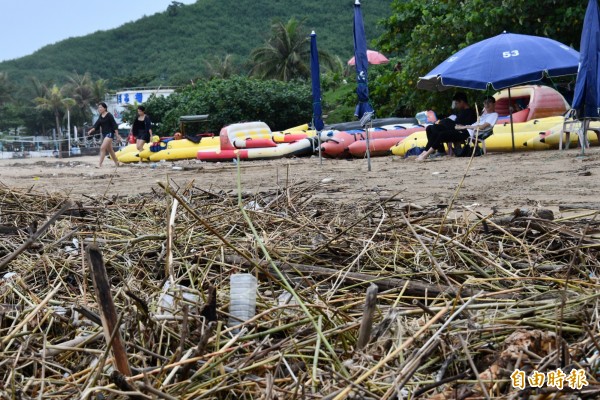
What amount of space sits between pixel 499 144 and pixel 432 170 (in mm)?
4309

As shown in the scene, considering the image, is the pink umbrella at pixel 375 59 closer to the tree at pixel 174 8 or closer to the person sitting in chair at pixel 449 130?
the person sitting in chair at pixel 449 130

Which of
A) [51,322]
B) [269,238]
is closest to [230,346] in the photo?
[51,322]

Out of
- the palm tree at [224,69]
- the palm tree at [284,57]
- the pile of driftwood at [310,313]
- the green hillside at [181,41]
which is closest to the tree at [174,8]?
the green hillside at [181,41]

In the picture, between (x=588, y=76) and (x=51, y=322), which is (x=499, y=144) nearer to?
(x=588, y=76)

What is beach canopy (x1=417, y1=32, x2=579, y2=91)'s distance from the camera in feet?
42.8

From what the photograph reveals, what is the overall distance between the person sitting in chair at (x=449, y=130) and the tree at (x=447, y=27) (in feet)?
16.3

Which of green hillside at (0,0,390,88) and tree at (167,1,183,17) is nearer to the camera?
green hillside at (0,0,390,88)

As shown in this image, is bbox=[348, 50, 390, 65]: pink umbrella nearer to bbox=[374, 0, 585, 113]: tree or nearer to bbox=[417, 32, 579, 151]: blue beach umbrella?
bbox=[374, 0, 585, 113]: tree

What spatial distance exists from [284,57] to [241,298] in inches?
2298

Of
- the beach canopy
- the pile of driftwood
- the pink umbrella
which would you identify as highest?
the pink umbrella

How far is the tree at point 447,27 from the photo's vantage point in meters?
17.6

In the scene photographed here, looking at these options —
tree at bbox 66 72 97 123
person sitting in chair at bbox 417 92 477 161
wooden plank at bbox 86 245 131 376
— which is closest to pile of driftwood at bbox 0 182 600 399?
wooden plank at bbox 86 245 131 376

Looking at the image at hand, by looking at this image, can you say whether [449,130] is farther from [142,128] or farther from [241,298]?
[241,298]

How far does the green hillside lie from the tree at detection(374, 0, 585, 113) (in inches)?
2979
